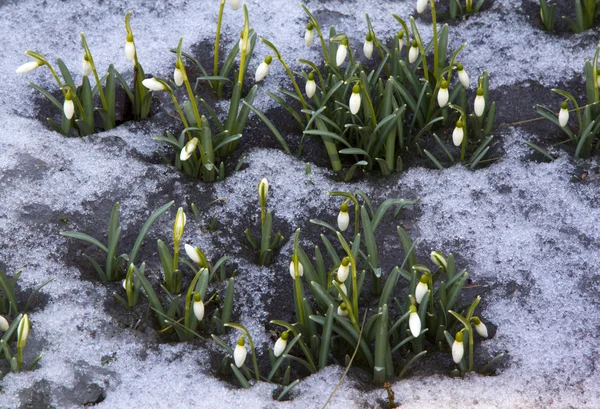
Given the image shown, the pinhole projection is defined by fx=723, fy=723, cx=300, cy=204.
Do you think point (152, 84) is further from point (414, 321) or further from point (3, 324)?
point (414, 321)

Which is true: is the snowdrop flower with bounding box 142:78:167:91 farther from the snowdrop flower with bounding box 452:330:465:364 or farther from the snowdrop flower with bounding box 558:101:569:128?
the snowdrop flower with bounding box 558:101:569:128

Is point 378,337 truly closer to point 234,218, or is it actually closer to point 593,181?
point 234,218

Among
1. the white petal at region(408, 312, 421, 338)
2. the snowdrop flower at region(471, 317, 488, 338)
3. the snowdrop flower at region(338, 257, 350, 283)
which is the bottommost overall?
the snowdrop flower at region(471, 317, 488, 338)

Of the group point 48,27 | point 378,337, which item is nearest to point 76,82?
point 48,27

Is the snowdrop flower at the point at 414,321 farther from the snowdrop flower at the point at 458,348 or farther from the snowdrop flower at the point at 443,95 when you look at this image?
the snowdrop flower at the point at 443,95

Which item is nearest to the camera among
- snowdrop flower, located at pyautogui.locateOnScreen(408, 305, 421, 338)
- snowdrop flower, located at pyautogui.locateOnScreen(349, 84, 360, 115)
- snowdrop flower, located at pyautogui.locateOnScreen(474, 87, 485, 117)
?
snowdrop flower, located at pyautogui.locateOnScreen(408, 305, 421, 338)

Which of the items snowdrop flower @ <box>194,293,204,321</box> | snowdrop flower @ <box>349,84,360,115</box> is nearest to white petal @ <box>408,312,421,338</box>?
snowdrop flower @ <box>194,293,204,321</box>
